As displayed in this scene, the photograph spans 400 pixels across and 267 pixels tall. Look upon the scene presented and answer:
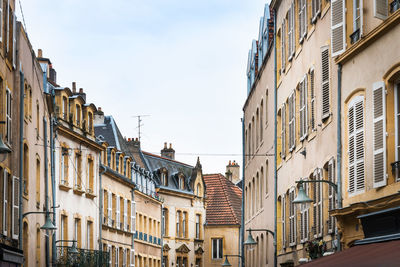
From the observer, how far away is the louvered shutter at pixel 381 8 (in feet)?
57.8

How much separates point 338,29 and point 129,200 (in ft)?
124

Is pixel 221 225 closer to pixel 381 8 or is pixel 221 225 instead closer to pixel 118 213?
pixel 118 213

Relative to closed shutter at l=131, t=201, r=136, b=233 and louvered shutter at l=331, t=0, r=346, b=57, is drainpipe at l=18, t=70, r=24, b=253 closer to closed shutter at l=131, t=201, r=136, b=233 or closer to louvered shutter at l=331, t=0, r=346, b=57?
louvered shutter at l=331, t=0, r=346, b=57

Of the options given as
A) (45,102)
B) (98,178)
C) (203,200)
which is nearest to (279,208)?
(45,102)

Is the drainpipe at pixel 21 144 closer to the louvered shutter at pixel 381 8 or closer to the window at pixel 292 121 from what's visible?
the window at pixel 292 121

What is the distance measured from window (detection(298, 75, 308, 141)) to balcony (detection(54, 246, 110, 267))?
1734 cm

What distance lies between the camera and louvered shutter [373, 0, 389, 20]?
1761cm

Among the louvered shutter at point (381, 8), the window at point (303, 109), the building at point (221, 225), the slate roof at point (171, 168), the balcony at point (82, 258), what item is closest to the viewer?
the louvered shutter at point (381, 8)

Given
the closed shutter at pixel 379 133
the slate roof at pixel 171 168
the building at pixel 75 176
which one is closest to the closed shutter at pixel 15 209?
the building at pixel 75 176

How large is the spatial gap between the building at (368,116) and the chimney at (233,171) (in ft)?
211

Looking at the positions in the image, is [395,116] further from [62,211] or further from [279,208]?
[62,211]

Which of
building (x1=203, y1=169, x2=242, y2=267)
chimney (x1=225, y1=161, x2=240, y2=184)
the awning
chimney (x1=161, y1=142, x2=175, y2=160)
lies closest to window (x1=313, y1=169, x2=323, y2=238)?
the awning

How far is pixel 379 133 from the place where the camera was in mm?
17719

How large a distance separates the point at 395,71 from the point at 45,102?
23.4 metres
